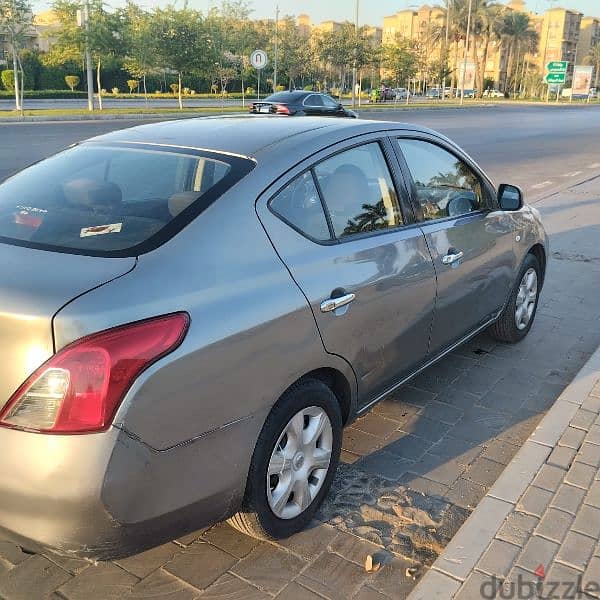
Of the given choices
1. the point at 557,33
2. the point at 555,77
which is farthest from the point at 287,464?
the point at 557,33

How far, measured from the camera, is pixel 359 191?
3.24 meters

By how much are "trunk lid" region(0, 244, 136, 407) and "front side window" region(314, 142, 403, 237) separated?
1.09 meters

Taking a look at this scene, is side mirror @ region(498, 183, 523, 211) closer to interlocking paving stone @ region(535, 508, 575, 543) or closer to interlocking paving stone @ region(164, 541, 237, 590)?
interlocking paving stone @ region(535, 508, 575, 543)

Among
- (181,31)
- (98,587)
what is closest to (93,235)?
(98,587)

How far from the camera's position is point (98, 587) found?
2.52 m

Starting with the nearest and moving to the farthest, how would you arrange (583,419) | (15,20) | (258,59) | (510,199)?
(583,419) → (510,199) → (15,20) → (258,59)

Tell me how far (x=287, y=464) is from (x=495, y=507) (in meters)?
0.96

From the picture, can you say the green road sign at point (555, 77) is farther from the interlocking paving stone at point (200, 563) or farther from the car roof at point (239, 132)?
the interlocking paving stone at point (200, 563)

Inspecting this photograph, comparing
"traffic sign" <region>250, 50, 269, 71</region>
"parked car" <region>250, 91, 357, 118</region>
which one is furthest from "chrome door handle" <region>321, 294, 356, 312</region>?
"traffic sign" <region>250, 50, 269, 71</region>

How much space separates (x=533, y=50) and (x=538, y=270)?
107867mm

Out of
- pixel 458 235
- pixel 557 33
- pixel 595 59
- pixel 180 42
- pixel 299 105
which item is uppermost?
pixel 557 33

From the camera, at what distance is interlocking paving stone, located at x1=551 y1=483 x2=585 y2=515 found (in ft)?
9.71

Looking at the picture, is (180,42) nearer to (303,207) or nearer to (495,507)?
(303,207)

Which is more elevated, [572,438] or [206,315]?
[206,315]
